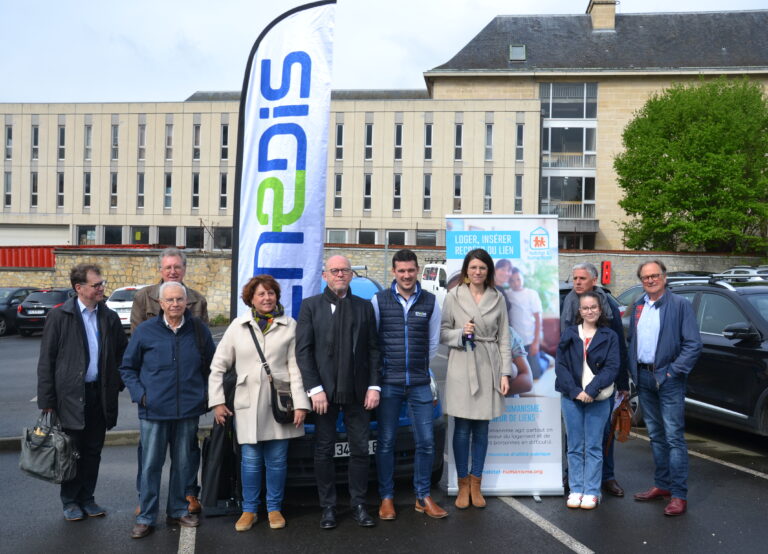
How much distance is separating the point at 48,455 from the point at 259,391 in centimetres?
153

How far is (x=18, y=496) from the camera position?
19.3 ft

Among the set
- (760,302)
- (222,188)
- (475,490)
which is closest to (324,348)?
(475,490)

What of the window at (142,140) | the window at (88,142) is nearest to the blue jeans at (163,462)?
the window at (142,140)

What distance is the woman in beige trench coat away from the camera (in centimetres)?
561

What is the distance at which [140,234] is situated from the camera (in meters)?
51.1

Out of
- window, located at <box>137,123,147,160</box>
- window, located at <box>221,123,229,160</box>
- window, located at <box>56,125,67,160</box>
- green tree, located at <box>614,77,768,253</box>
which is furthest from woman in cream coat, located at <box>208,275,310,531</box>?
window, located at <box>56,125,67,160</box>

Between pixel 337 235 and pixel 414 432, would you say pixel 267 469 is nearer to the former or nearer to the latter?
pixel 414 432

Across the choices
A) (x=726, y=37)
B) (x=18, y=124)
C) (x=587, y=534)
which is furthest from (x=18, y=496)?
(x=726, y=37)

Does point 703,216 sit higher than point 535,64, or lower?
lower

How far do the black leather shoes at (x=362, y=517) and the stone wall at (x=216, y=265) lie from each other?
66.6 feet

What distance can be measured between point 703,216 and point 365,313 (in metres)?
35.0

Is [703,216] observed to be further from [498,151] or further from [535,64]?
[535,64]

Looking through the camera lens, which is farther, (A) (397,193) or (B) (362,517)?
(A) (397,193)

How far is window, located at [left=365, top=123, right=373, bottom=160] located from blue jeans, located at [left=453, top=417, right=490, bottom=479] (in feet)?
147
